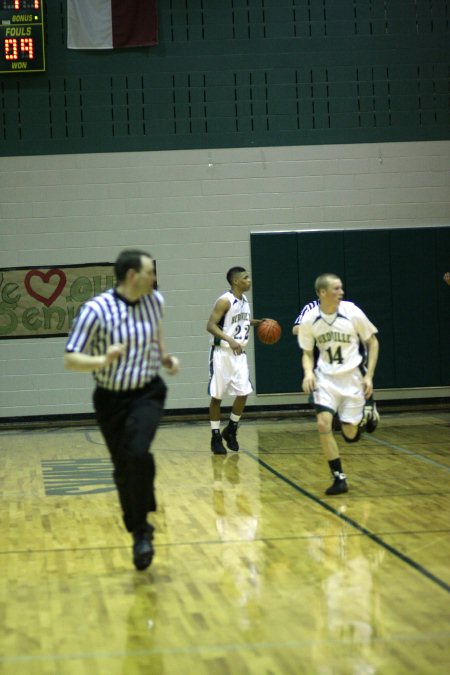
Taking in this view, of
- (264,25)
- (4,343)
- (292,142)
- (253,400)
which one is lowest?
(253,400)

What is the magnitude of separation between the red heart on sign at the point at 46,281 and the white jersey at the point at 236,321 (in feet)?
13.6

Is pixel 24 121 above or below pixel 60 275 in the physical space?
Result: above

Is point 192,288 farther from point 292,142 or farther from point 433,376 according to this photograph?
point 433,376

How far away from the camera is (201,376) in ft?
46.0

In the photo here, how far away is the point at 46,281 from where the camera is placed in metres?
13.9

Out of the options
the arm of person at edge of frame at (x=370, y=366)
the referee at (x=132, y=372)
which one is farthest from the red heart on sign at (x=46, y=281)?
the referee at (x=132, y=372)

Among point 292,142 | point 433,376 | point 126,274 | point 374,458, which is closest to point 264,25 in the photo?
point 292,142

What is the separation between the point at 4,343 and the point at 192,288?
9.21 ft

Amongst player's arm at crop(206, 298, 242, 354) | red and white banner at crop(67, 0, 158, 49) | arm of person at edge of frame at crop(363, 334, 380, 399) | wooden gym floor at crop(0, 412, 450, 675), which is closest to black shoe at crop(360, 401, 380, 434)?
arm of person at edge of frame at crop(363, 334, 380, 399)

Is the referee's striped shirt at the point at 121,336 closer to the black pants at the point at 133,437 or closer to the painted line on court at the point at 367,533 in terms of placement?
the black pants at the point at 133,437

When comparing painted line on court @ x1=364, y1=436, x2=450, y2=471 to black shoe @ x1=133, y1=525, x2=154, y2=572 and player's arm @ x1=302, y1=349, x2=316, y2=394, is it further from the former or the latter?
black shoe @ x1=133, y1=525, x2=154, y2=572

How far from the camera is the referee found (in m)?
5.27

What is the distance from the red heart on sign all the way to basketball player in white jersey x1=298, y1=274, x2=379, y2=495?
6946mm

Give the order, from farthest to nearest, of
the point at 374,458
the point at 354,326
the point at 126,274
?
1. the point at 374,458
2. the point at 354,326
3. the point at 126,274
